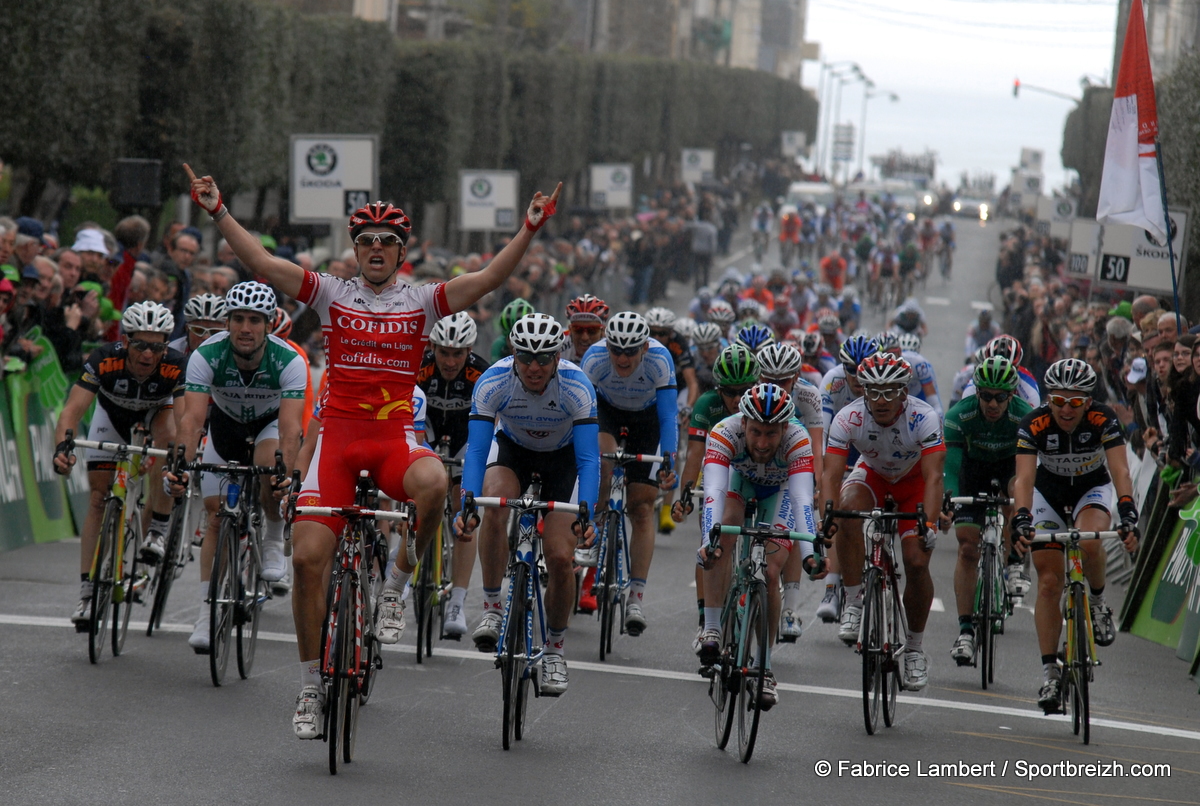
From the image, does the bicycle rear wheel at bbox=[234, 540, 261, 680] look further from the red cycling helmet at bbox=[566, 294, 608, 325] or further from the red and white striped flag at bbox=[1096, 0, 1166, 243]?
the red and white striped flag at bbox=[1096, 0, 1166, 243]

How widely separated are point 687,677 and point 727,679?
211 centimetres

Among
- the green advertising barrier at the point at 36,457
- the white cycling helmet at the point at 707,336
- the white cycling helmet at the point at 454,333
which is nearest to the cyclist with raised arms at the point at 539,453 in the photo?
the white cycling helmet at the point at 454,333

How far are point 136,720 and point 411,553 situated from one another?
1.96 metres

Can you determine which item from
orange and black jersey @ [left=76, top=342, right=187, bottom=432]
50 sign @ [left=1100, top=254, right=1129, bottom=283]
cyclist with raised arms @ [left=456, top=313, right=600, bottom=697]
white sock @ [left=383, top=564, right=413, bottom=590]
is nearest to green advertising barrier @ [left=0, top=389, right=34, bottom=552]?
orange and black jersey @ [left=76, top=342, right=187, bottom=432]

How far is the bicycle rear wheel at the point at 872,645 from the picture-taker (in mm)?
8633

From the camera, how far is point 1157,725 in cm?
954

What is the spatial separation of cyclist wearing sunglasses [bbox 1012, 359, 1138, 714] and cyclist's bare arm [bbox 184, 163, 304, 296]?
403 cm

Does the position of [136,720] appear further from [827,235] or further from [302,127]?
[827,235]

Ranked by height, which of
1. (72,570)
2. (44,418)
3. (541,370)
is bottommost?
(72,570)

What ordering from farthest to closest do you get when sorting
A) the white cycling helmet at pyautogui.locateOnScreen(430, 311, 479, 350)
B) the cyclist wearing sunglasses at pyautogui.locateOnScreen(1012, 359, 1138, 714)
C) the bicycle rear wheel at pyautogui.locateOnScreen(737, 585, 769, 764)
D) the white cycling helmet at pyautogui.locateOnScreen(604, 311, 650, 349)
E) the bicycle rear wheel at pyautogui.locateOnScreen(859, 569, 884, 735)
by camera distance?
1. the white cycling helmet at pyautogui.locateOnScreen(604, 311, 650, 349)
2. the white cycling helmet at pyautogui.locateOnScreen(430, 311, 479, 350)
3. the cyclist wearing sunglasses at pyautogui.locateOnScreen(1012, 359, 1138, 714)
4. the bicycle rear wheel at pyautogui.locateOnScreen(859, 569, 884, 735)
5. the bicycle rear wheel at pyautogui.locateOnScreen(737, 585, 769, 764)

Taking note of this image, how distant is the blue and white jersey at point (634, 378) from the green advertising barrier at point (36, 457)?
16.0 ft

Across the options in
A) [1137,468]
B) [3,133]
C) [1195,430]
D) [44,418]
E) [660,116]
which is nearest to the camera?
[1195,430]

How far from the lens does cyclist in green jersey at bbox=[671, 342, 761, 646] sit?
30.7 ft

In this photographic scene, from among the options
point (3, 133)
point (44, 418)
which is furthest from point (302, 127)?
point (44, 418)
